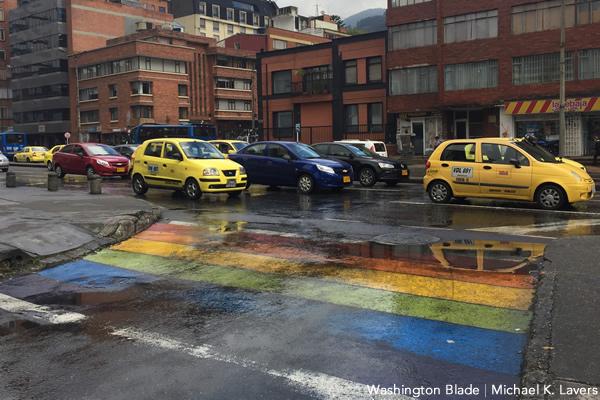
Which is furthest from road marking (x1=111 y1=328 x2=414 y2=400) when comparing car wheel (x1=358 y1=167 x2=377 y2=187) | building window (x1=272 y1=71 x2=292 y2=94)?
building window (x1=272 y1=71 x2=292 y2=94)

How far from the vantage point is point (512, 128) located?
35.8 meters

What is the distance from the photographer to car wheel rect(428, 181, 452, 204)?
14.2 m

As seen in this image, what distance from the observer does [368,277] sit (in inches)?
273

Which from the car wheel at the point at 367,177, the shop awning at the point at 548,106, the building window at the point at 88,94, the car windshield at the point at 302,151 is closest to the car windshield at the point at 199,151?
the car windshield at the point at 302,151

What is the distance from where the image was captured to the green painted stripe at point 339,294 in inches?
210

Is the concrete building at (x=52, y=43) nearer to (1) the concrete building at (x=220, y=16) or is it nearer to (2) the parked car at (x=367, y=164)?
(1) the concrete building at (x=220, y=16)

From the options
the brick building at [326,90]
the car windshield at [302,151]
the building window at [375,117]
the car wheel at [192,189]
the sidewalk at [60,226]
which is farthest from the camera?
the brick building at [326,90]

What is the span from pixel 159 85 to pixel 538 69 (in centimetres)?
4490

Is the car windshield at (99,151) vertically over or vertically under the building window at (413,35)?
under

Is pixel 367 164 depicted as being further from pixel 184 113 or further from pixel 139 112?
pixel 184 113

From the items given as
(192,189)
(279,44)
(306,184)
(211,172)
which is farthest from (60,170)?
(279,44)

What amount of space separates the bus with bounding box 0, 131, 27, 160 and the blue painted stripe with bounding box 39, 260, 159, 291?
58079 mm

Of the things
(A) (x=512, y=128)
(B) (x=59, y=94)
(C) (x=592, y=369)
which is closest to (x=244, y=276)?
(C) (x=592, y=369)

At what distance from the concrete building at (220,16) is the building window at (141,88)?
100 feet
